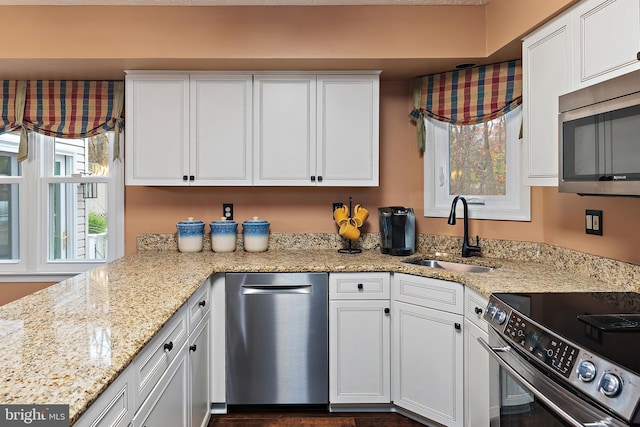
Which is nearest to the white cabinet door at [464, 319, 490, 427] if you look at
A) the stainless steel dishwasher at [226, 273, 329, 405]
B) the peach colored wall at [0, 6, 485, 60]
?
the stainless steel dishwasher at [226, 273, 329, 405]

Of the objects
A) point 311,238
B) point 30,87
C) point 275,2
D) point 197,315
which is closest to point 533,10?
point 275,2

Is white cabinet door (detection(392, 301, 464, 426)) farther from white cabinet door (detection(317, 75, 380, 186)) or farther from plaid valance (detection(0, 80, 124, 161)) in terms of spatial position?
plaid valance (detection(0, 80, 124, 161))

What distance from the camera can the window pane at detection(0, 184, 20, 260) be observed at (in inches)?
123

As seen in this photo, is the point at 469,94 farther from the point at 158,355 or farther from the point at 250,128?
the point at 158,355

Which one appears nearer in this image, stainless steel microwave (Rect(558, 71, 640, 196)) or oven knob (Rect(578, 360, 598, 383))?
oven knob (Rect(578, 360, 598, 383))

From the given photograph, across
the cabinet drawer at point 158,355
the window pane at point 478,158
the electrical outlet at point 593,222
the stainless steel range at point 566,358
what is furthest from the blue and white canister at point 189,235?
the electrical outlet at point 593,222

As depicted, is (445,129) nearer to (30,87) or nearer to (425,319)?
(425,319)

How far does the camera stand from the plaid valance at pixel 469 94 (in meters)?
2.58

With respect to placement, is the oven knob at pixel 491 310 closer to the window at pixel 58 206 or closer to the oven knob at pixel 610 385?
the oven knob at pixel 610 385

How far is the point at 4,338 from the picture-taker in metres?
1.24

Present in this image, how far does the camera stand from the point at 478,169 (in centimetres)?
283

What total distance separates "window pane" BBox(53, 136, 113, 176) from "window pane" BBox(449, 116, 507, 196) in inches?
95.2

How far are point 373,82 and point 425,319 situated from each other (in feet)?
4.83

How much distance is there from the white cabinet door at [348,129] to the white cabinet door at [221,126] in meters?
0.47
